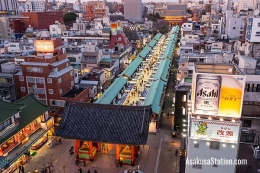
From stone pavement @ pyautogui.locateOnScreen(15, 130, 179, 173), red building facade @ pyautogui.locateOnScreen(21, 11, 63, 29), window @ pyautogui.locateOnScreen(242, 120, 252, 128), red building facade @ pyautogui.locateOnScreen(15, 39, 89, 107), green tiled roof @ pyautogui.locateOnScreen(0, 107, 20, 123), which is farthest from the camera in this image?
red building facade @ pyautogui.locateOnScreen(21, 11, 63, 29)

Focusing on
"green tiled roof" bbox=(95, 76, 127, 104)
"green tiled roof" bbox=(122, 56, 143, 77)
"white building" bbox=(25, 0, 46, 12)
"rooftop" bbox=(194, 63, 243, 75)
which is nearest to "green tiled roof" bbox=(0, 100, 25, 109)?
"green tiled roof" bbox=(95, 76, 127, 104)

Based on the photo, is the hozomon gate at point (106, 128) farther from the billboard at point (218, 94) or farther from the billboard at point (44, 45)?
the billboard at point (44, 45)

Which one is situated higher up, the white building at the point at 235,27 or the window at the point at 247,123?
the white building at the point at 235,27

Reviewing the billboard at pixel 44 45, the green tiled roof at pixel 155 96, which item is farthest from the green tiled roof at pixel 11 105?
the green tiled roof at pixel 155 96

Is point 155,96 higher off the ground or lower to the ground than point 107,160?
higher

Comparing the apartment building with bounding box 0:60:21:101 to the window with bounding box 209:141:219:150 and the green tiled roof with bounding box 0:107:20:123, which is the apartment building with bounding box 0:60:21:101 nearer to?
the green tiled roof with bounding box 0:107:20:123

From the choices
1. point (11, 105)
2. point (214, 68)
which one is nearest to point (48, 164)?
point (11, 105)

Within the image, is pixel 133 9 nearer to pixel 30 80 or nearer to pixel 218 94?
pixel 30 80
